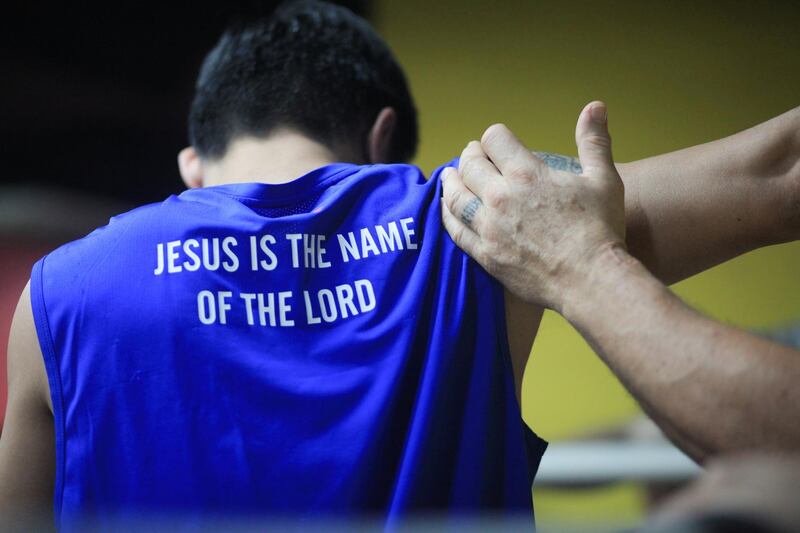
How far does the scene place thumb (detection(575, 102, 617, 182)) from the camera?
0.83 metres

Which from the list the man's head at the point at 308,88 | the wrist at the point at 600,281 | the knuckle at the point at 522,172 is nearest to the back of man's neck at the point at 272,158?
the man's head at the point at 308,88

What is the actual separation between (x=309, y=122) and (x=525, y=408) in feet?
6.14

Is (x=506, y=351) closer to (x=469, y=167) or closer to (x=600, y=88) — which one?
(x=469, y=167)

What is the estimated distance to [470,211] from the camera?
826 millimetres

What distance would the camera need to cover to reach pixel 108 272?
83 centimetres

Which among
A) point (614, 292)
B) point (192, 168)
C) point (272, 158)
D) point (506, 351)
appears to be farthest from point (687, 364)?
point (192, 168)

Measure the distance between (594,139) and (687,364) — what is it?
267 millimetres

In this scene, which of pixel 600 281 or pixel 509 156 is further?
pixel 509 156

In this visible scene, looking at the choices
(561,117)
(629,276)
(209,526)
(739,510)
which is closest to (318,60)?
(629,276)

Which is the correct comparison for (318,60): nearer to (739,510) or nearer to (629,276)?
(629,276)

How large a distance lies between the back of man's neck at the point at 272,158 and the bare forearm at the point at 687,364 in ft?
1.34

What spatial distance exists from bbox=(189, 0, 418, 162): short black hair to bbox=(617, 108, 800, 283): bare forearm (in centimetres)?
38

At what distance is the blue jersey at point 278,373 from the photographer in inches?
30.9

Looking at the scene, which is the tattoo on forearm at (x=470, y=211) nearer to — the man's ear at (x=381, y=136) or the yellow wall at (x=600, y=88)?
the man's ear at (x=381, y=136)
